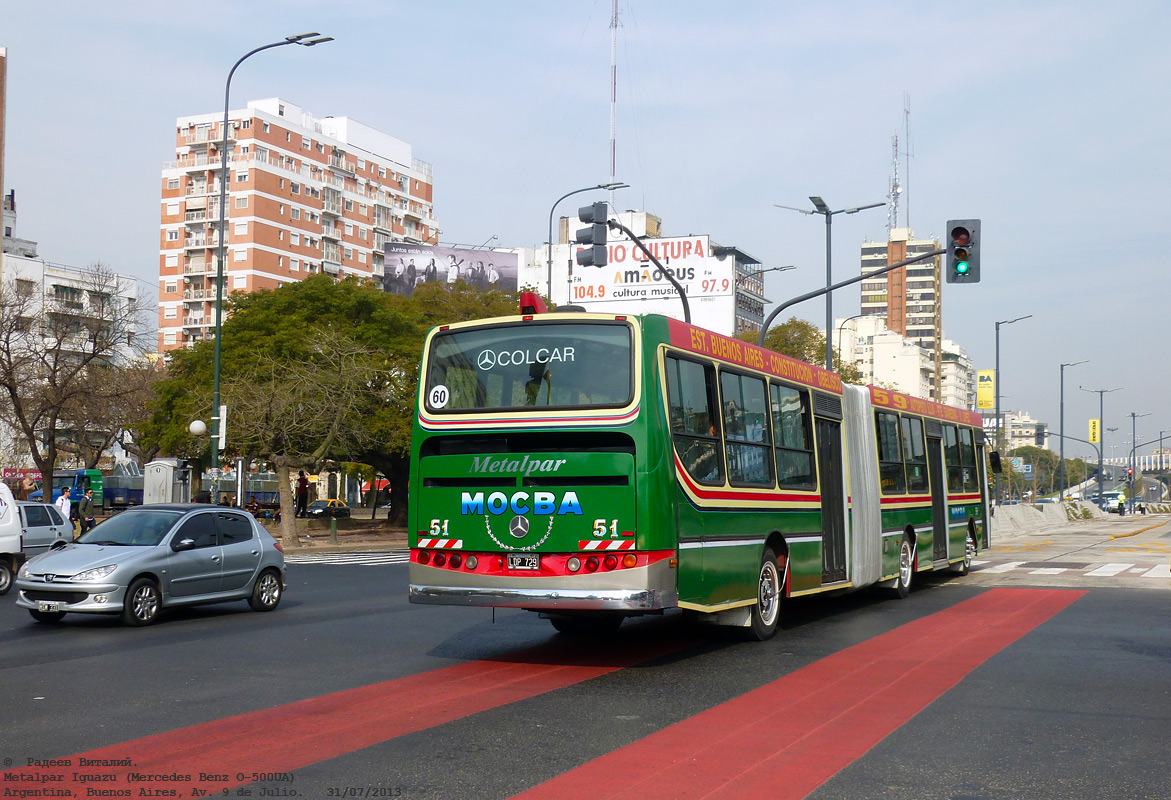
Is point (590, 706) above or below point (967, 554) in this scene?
below

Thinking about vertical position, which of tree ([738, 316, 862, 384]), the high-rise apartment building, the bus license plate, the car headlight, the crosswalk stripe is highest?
the high-rise apartment building

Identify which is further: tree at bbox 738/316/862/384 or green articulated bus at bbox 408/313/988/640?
tree at bbox 738/316/862/384

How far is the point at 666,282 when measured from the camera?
59.4 metres

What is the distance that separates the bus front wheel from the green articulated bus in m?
0.03

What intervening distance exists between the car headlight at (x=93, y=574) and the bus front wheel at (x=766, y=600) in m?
7.52

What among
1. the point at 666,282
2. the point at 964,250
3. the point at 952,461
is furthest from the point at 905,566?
the point at 666,282

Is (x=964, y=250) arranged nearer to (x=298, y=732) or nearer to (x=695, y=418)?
(x=695, y=418)

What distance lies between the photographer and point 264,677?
10367 mm

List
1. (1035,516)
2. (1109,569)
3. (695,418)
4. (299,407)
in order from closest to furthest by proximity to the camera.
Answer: (695,418) < (1109,569) < (299,407) < (1035,516)

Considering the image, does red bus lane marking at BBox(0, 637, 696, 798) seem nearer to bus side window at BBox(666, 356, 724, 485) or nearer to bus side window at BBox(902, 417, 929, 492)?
bus side window at BBox(666, 356, 724, 485)

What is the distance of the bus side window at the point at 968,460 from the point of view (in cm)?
2288

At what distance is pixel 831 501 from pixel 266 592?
7.74 m

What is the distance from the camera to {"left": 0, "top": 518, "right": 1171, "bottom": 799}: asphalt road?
683 centimetres

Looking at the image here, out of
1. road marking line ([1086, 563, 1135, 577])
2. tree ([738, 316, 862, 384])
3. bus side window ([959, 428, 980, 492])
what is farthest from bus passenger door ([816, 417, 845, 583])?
tree ([738, 316, 862, 384])
